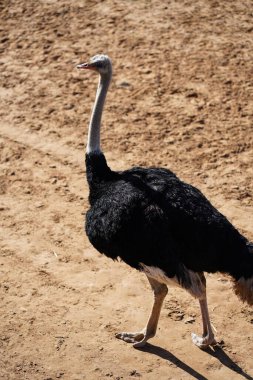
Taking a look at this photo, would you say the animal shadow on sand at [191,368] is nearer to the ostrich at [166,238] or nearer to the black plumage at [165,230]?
the ostrich at [166,238]

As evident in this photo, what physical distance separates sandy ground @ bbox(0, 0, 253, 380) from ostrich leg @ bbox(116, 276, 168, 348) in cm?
8

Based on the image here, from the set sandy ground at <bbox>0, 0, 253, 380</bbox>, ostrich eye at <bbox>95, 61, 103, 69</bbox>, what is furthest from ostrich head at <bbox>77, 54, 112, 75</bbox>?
sandy ground at <bbox>0, 0, 253, 380</bbox>

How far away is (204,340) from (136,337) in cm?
61

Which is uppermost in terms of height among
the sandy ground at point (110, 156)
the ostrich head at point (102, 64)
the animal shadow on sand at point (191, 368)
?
the ostrich head at point (102, 64)

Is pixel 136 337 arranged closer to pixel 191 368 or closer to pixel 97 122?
pixel 191 368

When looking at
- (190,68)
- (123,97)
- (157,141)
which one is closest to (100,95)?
(157,141)

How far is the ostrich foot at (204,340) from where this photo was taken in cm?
587

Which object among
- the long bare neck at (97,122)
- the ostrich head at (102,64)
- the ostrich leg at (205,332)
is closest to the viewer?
the ostrich leg at (205,332)

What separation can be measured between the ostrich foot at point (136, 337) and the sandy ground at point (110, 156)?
0.06 m

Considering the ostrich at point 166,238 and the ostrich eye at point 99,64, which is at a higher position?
the ostrich eye at point 99,64

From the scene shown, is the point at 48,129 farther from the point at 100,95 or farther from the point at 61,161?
the point at 100,95

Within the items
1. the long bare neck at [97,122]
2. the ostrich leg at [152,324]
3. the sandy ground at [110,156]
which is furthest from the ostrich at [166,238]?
the long bare neck at [97,122]

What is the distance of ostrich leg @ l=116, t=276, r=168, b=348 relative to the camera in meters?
5.95

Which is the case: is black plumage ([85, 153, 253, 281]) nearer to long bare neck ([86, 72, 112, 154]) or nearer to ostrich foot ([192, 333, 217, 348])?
long bare neck ([86, 72, 112, 154])
